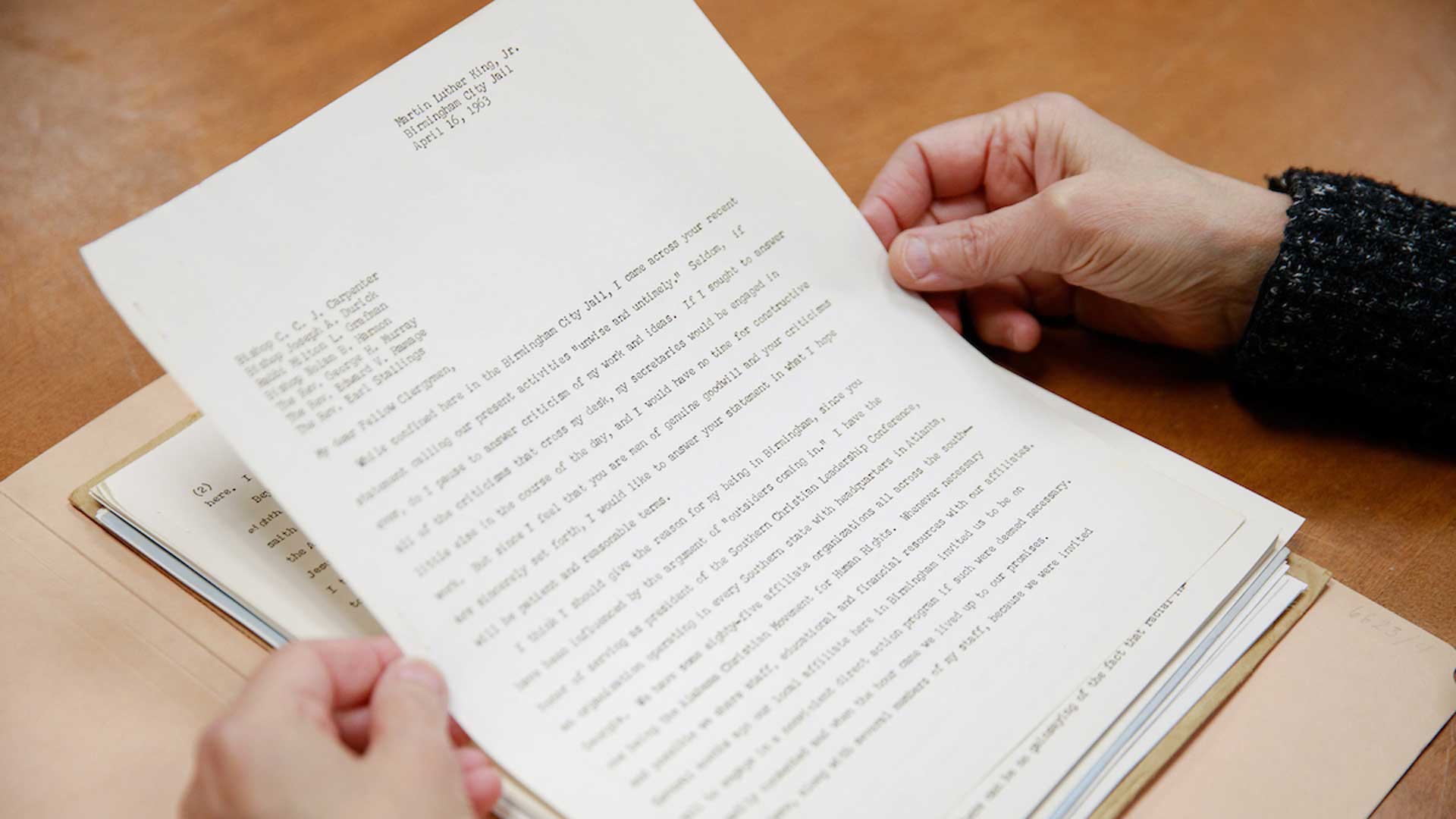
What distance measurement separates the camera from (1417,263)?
0.61 m

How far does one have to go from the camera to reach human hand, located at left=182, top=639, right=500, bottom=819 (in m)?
0.41

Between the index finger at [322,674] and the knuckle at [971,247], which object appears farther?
the knuckle at [971,247]

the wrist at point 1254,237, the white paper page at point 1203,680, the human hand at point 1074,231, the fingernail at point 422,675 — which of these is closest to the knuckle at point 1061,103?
the human hand at point 1074,231

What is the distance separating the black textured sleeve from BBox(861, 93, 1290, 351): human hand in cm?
3

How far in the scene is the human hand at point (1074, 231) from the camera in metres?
0.62

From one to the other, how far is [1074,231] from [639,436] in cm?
30

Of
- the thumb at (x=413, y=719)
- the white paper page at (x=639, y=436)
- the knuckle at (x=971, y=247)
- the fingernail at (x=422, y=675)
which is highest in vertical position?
the knuckle at (x=971, y=247)

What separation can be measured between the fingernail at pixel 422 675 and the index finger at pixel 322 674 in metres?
0.02

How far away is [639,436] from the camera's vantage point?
0.54 m

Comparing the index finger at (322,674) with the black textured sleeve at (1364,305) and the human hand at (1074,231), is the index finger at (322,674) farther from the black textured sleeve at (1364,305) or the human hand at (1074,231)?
the black textured sleeve at (1364,305)

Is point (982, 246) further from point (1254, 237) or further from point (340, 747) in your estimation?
point (340, 747)

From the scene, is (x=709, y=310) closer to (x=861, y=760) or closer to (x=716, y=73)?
(x=716, y=73)

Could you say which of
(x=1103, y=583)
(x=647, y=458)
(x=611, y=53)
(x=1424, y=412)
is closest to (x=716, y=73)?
(x=611, y=53)

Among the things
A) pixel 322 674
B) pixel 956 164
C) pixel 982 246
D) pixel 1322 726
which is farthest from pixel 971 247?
pixel 322 674
